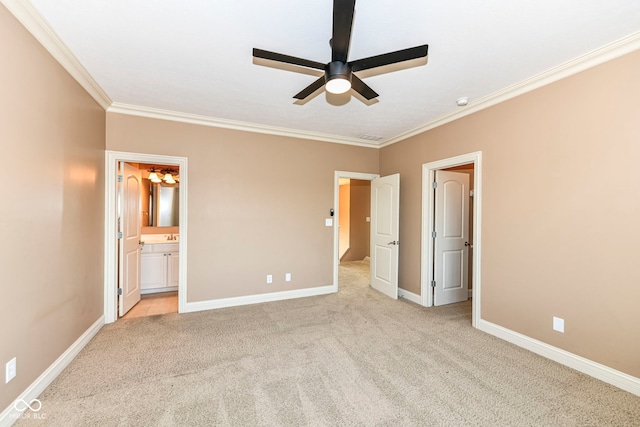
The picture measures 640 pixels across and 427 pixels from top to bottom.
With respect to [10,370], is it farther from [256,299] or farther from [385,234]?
[385,234]

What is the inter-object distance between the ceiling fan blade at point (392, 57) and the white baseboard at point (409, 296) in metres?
3.36

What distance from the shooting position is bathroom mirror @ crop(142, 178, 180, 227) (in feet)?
16.8

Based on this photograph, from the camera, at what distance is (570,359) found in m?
2.39

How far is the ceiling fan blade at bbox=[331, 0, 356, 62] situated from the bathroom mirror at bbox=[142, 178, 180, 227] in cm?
457

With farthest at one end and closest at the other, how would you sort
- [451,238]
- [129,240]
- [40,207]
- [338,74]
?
[451,238]
[129,240]
[40,207]
[338,74]

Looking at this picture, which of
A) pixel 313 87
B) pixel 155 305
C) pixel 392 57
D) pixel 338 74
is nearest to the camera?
pixel 392 57

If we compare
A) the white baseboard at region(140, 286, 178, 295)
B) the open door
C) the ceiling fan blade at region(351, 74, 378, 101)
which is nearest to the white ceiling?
the ceiling fan blade at region(351, 74, 378, 101)

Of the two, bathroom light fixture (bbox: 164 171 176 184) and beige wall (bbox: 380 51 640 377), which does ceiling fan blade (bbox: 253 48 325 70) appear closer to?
beige wall (bbox: 380 51 640 377)

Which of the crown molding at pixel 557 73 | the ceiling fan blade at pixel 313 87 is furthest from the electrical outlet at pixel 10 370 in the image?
the crown molding at pixel 557 73

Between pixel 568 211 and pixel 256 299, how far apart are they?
12.5ft

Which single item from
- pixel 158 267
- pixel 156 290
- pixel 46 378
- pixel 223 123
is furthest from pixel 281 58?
pixel 156 290

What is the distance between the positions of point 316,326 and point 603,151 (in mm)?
3171

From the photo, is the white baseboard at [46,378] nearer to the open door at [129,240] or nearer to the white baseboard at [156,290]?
the open door at [129,240]

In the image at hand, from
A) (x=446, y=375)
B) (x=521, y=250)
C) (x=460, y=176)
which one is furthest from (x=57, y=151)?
(x=460, y=176)
